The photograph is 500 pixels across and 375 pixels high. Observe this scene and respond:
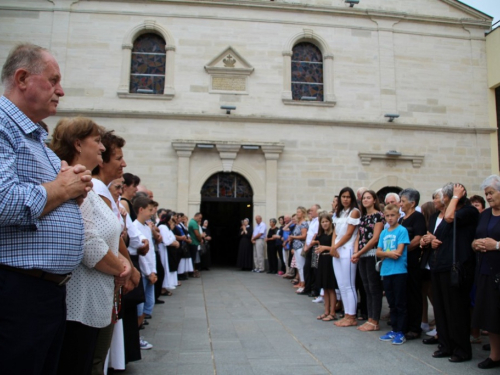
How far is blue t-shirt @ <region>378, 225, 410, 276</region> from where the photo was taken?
5.40 meters

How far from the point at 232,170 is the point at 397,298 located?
982 centimetres

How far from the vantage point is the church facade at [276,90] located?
1434 cm

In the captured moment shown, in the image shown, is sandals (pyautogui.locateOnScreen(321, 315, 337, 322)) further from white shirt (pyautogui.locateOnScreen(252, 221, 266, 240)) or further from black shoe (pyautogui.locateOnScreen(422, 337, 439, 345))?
white shirt (pyautogui.locateOnScreen(252, 221, 266, 240))

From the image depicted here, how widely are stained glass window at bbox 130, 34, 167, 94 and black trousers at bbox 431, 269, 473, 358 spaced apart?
12547 millimetres

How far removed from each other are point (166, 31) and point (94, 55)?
2793 mm

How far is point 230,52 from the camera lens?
14.9 metres

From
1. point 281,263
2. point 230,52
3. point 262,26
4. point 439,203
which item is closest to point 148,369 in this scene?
point 439,203

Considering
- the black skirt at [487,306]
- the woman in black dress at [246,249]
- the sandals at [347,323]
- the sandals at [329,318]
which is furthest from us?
the woman in black dress at [246,249]

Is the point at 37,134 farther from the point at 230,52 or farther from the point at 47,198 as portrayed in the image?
the point at 230,52

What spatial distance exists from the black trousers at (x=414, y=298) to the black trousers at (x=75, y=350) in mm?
4570

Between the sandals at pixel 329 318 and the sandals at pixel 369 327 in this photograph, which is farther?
the sandals at pixel 329 318

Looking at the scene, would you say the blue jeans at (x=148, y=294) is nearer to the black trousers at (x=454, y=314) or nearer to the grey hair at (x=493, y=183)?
the black trousers at (x=454, y=314)

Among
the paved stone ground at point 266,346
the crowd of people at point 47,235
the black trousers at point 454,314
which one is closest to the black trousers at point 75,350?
the crowd of people at point 47,235

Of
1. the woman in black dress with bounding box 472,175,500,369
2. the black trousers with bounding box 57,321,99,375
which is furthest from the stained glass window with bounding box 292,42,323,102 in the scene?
the black trousers with bounding box 57,321,99,375
